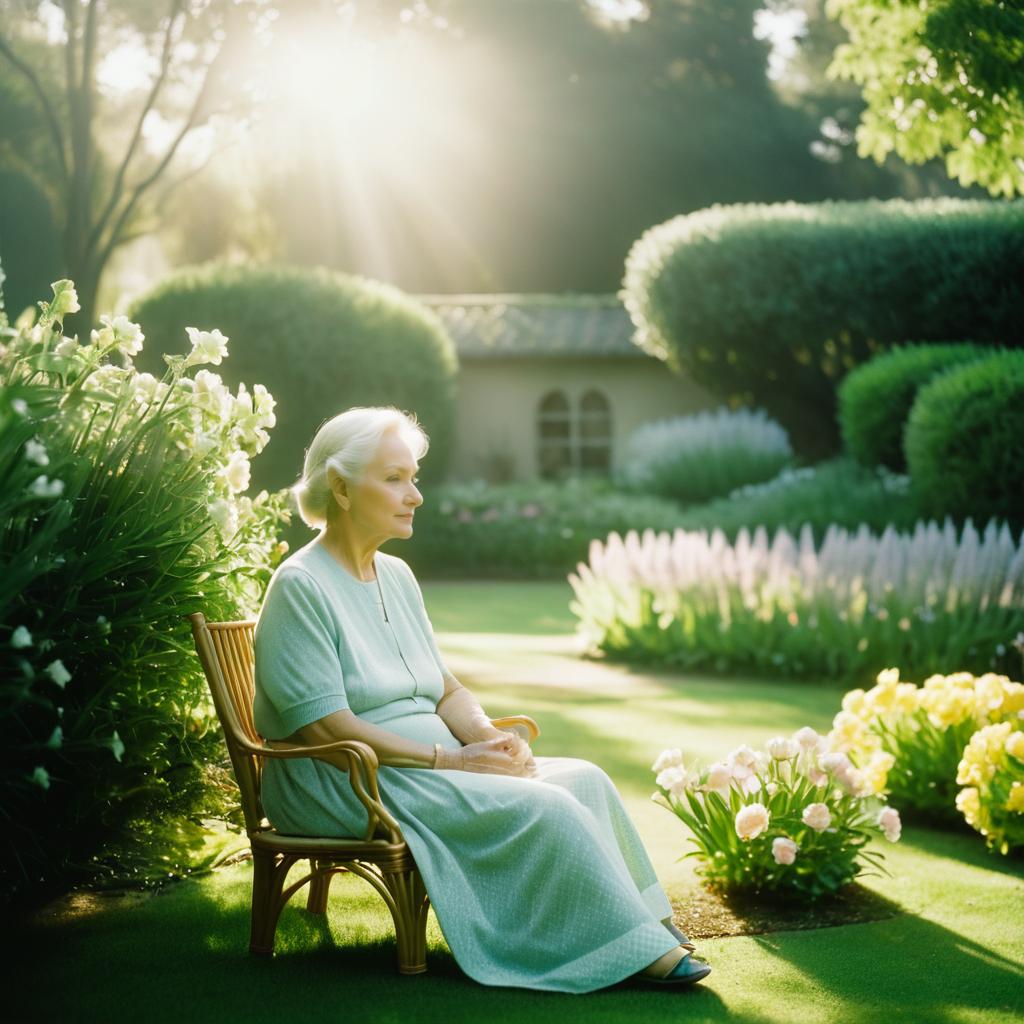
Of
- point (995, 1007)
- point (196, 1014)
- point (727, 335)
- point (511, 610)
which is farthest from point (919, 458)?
point (196, 1014)

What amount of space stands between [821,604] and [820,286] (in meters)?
8.47

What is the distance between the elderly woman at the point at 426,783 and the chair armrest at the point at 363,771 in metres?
0.06

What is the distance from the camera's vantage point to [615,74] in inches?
1281

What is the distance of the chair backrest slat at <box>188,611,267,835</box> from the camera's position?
12.5 feet

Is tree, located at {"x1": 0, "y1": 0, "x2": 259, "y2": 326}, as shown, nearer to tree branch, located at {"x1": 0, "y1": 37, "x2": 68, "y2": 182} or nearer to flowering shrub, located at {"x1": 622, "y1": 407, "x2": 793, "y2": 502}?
tree branch, located at {"x1": 0, "y1": 37, "x2": 68, "y2": 182}

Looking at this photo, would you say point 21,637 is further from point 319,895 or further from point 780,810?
point 780,810

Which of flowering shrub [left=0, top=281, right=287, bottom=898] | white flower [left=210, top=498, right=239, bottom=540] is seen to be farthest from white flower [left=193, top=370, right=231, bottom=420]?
white flower [left=210, top=498, right=239, bottom=540]

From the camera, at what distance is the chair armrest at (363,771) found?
11.8 ft

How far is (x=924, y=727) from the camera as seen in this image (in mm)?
5734

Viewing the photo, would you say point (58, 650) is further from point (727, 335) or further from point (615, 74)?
point (615, 74)

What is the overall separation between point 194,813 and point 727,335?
14.4 metres

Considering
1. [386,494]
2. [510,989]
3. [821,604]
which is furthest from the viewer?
[821,604]

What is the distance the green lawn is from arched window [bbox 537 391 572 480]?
16506 millimetres

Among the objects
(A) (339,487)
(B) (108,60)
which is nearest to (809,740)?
(A) (339,487)
